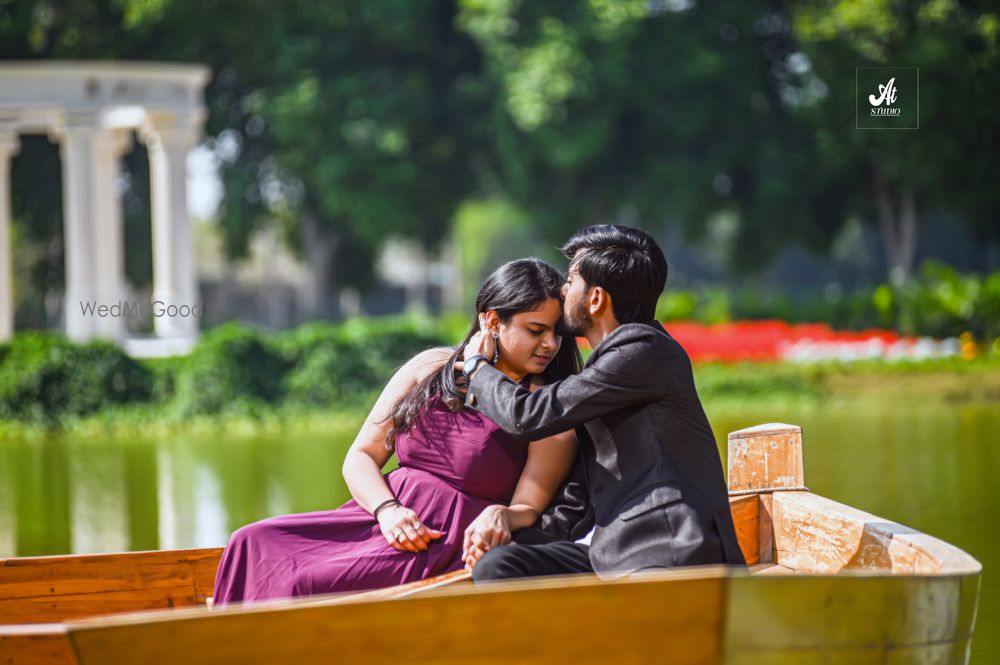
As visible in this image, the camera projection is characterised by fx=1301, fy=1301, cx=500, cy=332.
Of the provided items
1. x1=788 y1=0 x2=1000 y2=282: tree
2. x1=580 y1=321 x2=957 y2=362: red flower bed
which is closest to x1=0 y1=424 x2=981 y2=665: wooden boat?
x1=580 y1=321 x2=957 y2=362: red flower bed

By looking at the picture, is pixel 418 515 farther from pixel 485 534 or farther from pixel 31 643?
pixel 31 643

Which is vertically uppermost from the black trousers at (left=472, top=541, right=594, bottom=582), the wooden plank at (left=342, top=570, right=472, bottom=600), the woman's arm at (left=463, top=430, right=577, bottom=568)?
the woman's arm at (left=463, top=430, right=577, bottom=568)

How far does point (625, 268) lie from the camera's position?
413 centimetres

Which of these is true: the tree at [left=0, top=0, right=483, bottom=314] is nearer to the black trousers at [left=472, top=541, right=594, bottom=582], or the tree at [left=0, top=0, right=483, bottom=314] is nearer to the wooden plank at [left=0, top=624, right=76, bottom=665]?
the black trousers at [left=472, top=541, right=594, bottom=582]

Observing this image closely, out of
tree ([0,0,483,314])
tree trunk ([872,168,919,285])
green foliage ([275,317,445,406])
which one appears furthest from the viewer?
tree trunk ([872,168,919,285])

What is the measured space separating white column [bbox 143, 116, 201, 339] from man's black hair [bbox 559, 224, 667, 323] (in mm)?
14583

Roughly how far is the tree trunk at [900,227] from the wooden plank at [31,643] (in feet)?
79.7

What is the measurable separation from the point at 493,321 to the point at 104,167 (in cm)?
1601

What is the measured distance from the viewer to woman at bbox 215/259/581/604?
4.31m

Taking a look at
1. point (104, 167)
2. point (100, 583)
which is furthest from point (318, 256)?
point (100, 583)

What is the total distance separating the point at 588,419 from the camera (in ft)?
13.2

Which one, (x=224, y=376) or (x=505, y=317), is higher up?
(x=505, y=317)

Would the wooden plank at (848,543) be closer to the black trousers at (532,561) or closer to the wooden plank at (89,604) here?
the black trousers at (532,561)

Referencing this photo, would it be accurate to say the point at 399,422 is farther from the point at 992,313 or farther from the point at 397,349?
the point at 992,313
